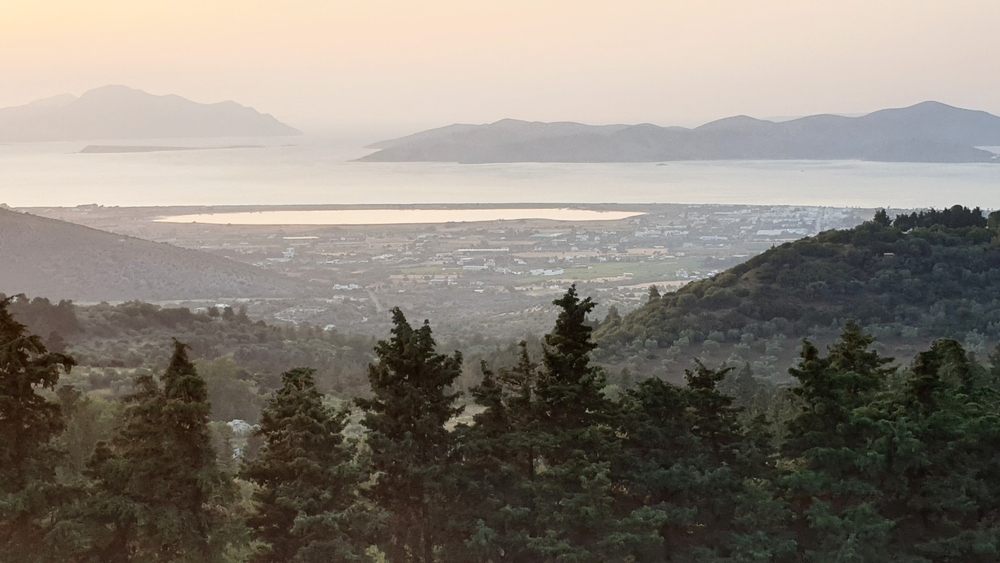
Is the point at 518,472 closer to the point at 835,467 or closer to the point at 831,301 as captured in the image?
the point at 835,467

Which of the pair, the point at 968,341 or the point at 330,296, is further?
the point at 330,296

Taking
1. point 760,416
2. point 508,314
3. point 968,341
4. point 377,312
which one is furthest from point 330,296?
point 760,416

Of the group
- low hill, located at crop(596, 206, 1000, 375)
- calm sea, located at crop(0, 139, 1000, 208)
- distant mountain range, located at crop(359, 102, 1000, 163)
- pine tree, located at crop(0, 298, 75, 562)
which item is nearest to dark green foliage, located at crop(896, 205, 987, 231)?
low hill, located at crop(596, 206, 1000, 375)

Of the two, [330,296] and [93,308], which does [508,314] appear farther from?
[93,308]

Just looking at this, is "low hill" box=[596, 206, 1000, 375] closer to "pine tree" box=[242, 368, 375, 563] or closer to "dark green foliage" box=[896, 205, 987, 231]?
"dark green foliage" box=[896, 205, 987, 231]

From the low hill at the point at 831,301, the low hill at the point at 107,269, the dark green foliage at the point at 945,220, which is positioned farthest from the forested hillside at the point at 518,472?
the low hill at the point at 107,269
